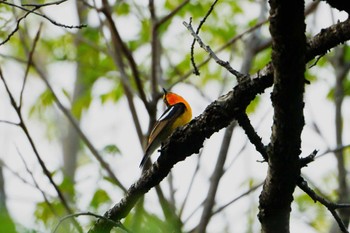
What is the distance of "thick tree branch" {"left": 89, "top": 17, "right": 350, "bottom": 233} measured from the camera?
2.37 m

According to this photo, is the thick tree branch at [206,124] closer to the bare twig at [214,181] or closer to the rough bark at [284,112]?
the rough bark at [284,112]

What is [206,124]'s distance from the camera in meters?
2.69

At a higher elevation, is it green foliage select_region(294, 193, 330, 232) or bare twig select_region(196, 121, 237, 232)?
green foliage select_region(294, 193, 330, 232)

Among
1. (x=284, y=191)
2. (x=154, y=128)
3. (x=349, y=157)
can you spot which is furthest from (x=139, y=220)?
(x=349, y=157)

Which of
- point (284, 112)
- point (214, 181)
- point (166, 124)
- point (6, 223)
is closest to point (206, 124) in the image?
point (284, 112)

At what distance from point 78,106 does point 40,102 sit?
3.99 feet

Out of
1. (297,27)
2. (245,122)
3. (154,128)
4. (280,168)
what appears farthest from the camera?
(154,128)

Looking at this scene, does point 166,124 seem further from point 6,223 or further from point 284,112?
point 6,223

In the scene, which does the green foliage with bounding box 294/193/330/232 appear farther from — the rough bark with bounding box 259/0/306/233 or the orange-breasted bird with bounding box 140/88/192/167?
the rough bark with bounding box 259/0/306/233

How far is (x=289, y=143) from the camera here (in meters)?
2.32

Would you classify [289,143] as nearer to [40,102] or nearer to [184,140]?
[184,140]

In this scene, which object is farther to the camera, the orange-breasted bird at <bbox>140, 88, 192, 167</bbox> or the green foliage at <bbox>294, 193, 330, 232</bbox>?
the green foliage at <bbox>294, 193, 330, 232</bbox>

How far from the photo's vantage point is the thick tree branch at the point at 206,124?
2.37m

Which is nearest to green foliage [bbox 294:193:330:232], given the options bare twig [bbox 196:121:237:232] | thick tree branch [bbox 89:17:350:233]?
bare twig [bbox 196:121:237:232]
